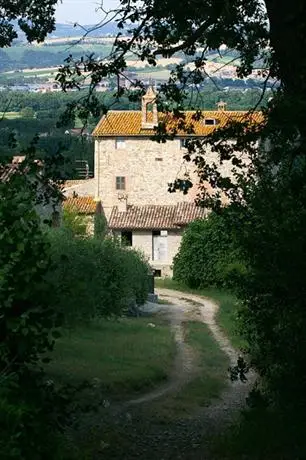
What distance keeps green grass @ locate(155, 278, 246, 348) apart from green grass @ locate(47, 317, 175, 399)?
223 centimetres

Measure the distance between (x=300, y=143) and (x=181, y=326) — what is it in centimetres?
2786

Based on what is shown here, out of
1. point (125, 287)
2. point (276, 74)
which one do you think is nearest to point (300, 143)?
point (276, 74)

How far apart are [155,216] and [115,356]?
1671 inches

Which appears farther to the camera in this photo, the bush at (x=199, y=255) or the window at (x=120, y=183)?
the window at (x=120, y=183)

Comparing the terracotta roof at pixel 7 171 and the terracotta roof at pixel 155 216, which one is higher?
the terracotta roof at pixel 7 171

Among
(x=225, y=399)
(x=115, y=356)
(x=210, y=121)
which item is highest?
(x=225, y=399)

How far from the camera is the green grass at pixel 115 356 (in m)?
19.4

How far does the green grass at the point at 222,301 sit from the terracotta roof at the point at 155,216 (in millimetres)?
4257

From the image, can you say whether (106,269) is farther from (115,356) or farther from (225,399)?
(225,399)

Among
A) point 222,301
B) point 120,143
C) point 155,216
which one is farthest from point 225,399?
point 120,143

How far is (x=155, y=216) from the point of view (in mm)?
66625

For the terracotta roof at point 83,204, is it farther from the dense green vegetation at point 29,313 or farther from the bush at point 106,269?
the dense green vegetation at point 29,313

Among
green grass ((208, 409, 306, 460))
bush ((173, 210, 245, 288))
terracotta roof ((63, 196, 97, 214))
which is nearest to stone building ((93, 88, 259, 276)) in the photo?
terracotta roof ((63, 196, 97, 214))


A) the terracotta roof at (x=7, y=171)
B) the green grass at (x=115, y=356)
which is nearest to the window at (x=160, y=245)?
the green grass at (x=115, y=356)
